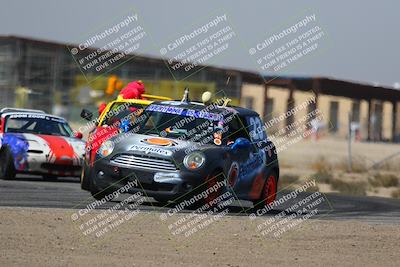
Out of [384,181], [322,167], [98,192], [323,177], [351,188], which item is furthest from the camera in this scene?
[322,167]

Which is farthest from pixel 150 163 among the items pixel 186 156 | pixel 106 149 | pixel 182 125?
pixel 182 125

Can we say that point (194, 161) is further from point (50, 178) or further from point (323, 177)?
point (323, 177)

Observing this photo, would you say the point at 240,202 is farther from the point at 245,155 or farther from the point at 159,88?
the point at 159,88

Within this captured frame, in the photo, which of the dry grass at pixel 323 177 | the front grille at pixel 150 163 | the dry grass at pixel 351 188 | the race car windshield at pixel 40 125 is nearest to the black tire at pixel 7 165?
the race car windshield at pixel 40 125

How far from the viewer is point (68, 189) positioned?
19.5m

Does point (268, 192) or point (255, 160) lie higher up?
point (255, 160)

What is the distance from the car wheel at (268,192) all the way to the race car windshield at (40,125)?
6.06 m

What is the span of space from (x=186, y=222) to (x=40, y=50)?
4045cm

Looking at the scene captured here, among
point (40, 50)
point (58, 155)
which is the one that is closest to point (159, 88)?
point (40, 50)

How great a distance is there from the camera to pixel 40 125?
2217cm

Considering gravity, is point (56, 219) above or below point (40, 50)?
above

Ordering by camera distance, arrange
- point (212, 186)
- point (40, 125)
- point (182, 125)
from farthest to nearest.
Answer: point (40, 125)
point (182, 125)
point (212, 186)

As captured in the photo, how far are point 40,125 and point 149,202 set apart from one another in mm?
5928

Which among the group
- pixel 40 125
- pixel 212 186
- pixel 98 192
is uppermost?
pixel 98 192
